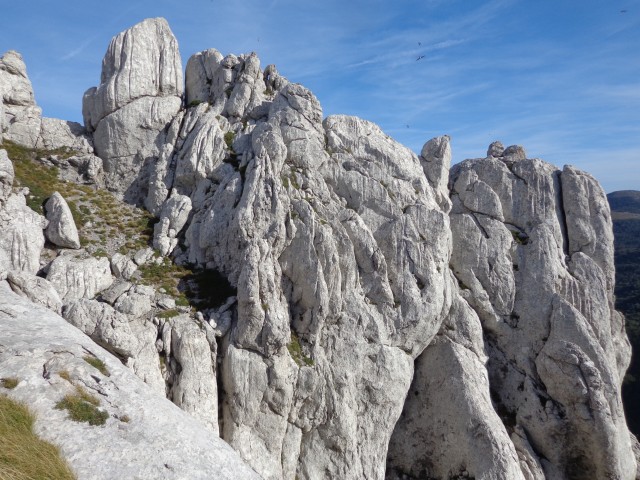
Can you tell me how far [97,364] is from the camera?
56.1ft

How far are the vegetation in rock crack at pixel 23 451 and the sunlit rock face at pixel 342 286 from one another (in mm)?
10525

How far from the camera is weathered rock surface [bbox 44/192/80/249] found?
1146 inches

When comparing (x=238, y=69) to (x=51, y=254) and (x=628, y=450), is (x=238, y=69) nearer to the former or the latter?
(x=51, y=254)

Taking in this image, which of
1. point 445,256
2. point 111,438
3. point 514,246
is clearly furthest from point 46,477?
point 514,246

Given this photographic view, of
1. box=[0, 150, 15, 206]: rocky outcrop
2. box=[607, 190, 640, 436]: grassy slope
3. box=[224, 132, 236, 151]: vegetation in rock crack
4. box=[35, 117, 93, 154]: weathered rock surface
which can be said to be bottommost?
box=[607, 190, 640, 436]: grassy slope

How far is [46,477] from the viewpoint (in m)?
10.8

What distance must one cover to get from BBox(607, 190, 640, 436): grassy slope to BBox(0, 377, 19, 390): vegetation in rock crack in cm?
7063

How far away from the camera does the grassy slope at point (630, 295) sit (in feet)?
216

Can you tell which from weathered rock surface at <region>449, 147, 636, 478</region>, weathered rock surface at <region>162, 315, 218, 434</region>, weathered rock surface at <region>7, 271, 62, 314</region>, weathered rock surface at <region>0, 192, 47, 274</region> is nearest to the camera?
weathered rock surface at <region>7, 271, 62, 314</region>

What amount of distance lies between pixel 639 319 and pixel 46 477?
351 feet

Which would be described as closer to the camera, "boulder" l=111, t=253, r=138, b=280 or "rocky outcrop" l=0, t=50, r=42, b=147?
"boulder" l=111, t=253, r=138, b=280

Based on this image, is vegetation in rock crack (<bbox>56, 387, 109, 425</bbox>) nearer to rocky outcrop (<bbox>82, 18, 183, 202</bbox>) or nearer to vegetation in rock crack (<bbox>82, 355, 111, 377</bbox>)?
vegetation in rock crack (<bbox>82, 355, 111, 377</bbox>)

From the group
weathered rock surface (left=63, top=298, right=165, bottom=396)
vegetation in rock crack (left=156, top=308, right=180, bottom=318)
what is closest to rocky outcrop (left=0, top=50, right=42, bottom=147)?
weathered rock surface (left=63, top=298, right=165, bottom=396)

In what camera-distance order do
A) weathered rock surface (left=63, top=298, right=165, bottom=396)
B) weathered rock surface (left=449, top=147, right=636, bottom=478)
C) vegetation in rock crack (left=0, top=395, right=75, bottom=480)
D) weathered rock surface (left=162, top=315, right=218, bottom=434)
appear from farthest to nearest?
1. weathered rock surface (left=449, top=147, right=636, bottom=478)
2. weathered rock surface (left=162, top=315, right=218, bottom=434)
3. weathered rock surface (left=63, top=298, right=165, bottom=396)
4. vegetation in rock crack (left=0, top=395, right=75, bottom=480)
